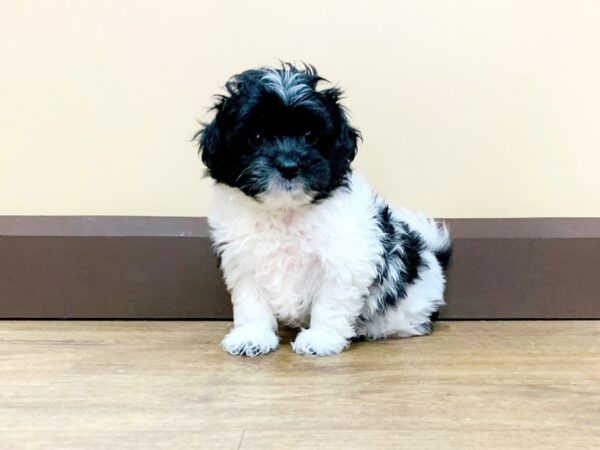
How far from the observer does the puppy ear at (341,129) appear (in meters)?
1.51

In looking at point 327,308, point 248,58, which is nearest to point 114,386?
point 327,308

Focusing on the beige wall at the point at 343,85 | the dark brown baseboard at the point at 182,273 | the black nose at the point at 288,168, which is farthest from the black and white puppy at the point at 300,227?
the beige wall at the point at 343,85

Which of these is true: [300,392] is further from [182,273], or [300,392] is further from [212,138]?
[182,273]

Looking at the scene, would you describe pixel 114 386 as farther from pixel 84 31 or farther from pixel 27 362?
pixel 84 31

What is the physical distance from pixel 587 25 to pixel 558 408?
3.98 feet

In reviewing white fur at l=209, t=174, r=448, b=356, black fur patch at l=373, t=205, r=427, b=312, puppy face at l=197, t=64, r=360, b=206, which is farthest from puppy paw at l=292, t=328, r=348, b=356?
puppy face at l=197, t=64, r=360, b=206

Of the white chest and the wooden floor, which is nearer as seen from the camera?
the wooden floor

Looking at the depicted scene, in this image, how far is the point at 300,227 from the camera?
1.55 m

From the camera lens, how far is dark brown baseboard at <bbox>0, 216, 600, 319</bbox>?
184 centimetres

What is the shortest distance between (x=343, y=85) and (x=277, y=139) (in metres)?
0.57

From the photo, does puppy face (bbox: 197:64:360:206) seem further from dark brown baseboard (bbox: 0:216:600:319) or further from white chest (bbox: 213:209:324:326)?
dark brown baseboard (bbox: 0:216:600:319)

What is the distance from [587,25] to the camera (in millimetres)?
1922

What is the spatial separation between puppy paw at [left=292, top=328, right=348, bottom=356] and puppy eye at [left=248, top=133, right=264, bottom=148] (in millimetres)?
452

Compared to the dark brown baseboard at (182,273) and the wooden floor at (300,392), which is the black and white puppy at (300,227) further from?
the dark brown baseboard at (182,273)
